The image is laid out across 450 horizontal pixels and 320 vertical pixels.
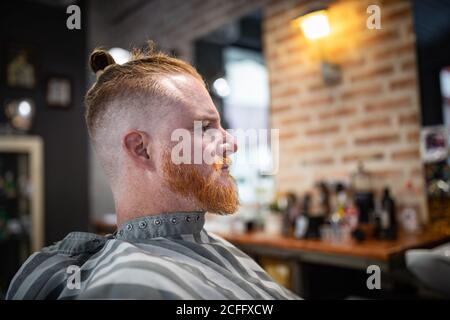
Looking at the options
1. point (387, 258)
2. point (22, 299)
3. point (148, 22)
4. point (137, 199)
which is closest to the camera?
point (22, 299)

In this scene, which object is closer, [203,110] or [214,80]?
[203,110]

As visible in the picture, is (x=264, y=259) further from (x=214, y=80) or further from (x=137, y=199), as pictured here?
(x=214, y=80)

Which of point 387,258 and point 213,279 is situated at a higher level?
point 213,279

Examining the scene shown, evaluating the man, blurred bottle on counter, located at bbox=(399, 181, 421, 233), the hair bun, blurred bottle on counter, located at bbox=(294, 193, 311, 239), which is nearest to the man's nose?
the man

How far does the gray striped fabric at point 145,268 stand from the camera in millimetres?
703

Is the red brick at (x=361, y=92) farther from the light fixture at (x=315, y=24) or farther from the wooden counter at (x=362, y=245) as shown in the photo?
the wooden counter at (x=362, y=245)

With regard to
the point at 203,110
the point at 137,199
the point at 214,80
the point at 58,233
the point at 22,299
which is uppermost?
the point at 214,80

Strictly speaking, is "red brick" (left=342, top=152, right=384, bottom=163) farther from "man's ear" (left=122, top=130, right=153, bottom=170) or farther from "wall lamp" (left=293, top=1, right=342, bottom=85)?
"man's ear" (left=122, top=130, right=153, bottom=170)

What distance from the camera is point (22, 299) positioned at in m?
0.81

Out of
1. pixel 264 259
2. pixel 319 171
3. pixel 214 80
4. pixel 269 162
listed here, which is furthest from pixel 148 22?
pixel 264 259

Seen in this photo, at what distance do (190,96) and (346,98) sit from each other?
202 centimetres

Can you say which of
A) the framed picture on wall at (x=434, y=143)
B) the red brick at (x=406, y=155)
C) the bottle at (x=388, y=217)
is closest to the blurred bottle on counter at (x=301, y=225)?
the bottle at (x=388, y=217)

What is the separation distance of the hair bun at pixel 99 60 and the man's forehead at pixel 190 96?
215mm

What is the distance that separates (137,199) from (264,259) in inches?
64.1
